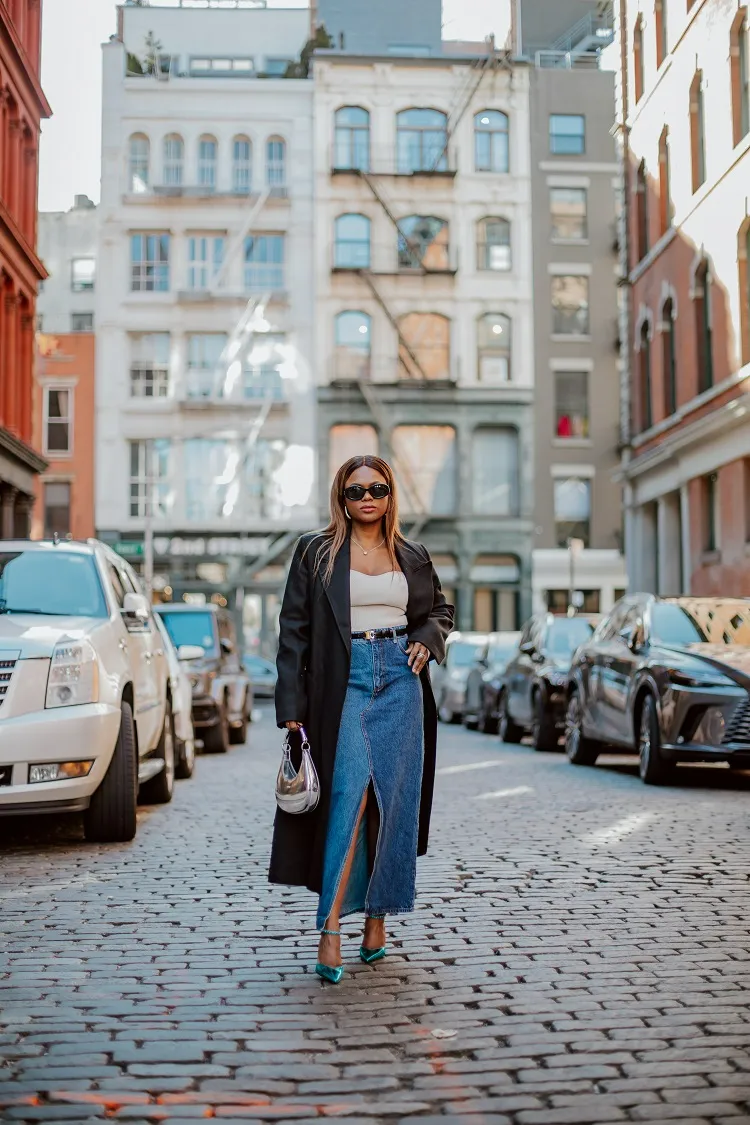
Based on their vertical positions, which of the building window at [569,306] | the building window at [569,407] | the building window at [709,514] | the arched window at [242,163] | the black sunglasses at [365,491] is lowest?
the black sunglasses at [365,491]

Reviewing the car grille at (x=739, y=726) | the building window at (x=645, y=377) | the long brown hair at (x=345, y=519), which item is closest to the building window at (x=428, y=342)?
the building window at (x=645, y=377)

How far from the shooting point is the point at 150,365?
1898 inches

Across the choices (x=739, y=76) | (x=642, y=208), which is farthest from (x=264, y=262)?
(x=739, y=76)

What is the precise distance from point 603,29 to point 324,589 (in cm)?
5179

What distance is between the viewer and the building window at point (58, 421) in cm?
4778

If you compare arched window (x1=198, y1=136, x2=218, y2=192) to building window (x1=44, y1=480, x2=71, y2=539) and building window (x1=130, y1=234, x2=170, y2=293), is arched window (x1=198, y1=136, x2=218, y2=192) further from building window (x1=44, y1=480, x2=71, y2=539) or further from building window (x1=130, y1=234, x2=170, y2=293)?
building window (x1=44, y1=480, x2=71, y2=539)

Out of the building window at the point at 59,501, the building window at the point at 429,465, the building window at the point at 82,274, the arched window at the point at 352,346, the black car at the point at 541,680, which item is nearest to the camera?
the black car at the point at 541,680

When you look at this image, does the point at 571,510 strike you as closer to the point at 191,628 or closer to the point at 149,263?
the point at 149,263

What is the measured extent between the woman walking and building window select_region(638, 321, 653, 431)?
2837 centimetres

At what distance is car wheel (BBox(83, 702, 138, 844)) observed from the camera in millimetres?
9008

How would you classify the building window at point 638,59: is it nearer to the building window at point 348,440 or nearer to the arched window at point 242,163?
the building window at point 348,440

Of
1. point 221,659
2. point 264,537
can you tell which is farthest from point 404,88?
point 221,659

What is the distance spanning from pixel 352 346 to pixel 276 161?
6.65 metres

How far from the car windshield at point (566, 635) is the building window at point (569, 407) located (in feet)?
99.3
